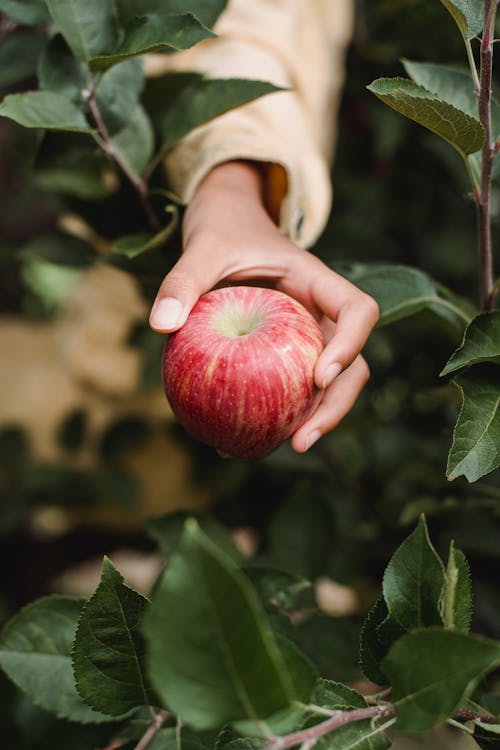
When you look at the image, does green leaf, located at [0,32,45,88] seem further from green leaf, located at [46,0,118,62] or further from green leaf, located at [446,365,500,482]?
green leaf, located at [446,365,500,482]

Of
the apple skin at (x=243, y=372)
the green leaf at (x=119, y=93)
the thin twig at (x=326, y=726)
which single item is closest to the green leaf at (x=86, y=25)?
the green leaf at (x=119, y=93)

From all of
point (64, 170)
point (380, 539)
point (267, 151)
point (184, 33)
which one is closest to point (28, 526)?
point (380, 539)

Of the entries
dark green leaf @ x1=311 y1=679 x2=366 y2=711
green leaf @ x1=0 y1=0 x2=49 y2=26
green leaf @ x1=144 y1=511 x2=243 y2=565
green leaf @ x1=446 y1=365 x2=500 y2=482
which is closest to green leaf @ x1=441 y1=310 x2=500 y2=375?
green leaf @ x1=446 y1=365 x2=500 y2=482

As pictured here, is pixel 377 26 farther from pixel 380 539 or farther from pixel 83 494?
pixel 83 494

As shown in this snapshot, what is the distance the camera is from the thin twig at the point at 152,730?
54 cm

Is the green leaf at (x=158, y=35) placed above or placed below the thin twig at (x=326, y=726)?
above

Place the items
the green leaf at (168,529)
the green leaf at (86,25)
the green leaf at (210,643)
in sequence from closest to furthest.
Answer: the green leaf at (210,643) < the green leaf at (86,25) < the green leaf at (168,529)

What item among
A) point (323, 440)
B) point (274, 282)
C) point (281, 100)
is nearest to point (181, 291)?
point (274, 282)

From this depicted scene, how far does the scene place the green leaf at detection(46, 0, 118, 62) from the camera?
68 centimetres

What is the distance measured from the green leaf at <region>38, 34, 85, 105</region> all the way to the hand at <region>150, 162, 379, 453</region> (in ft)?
0.53

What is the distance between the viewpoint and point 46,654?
25.1 inches

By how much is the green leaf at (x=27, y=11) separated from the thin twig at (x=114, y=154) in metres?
0.12

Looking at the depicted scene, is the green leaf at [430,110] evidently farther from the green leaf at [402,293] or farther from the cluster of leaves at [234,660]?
the cluster of leaves at [234,660]

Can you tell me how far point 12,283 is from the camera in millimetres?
2066
